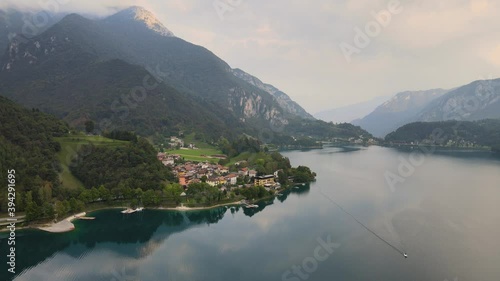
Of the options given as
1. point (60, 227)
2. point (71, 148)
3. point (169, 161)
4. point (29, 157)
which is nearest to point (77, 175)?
point (71, 148)

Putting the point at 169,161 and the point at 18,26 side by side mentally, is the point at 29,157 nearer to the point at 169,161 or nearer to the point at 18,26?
the point at 169,161

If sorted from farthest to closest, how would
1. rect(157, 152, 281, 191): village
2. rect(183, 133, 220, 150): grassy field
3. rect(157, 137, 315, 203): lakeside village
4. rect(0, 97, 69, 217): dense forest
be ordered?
1. rect(183, 133, 220, 150): grassy field
2. rect(157, 152, 281, 191): village
3. rect(157, 137, 315, 203): lakeside village
4. rect(0, 97, 69, 217): dense forest

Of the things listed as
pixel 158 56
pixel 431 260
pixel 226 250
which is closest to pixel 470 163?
pixel 431 260

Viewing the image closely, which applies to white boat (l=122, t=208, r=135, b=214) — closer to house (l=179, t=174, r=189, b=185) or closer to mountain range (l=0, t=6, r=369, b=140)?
house (l=179, t=174, r=189, b=185)

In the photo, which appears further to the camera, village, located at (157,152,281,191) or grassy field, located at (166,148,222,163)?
grassy field, located at (166,148,222,163)

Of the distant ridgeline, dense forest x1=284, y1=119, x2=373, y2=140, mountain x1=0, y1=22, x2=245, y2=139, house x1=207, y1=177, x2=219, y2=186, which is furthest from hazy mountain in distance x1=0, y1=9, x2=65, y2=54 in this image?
the distant ridgeline

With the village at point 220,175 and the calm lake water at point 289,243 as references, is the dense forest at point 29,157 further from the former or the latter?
the village at point 220,175

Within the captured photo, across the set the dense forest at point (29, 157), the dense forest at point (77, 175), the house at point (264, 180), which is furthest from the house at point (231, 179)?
the dense forest at point (29, 157)
